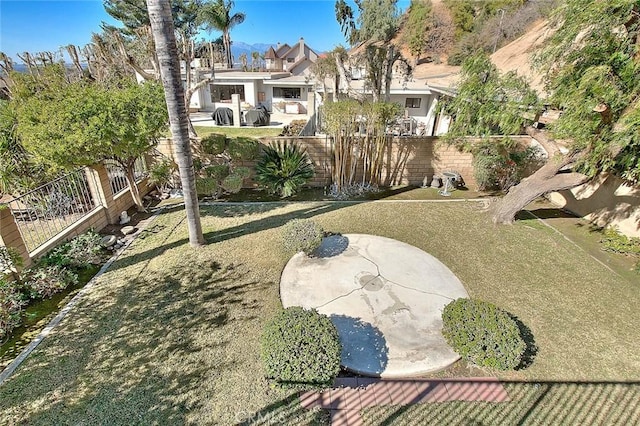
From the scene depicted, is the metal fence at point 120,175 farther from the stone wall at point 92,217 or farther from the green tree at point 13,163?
the green tree at point 13,163

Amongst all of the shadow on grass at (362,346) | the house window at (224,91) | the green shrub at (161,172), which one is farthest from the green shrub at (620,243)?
the house window at (224,91)

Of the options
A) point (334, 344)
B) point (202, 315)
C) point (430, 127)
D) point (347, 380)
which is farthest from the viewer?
point (430, 127)

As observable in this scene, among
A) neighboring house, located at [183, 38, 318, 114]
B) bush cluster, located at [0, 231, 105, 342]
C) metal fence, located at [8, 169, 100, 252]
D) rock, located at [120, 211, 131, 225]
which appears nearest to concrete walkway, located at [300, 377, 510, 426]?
bush cluster, located at [0, 231, 105, 342]

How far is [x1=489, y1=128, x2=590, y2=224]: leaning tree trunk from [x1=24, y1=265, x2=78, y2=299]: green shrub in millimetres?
9193

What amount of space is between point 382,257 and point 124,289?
15.5 feet

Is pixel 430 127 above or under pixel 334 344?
above

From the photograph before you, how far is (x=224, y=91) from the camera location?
2612cm

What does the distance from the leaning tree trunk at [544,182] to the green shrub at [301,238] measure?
479 centimetres

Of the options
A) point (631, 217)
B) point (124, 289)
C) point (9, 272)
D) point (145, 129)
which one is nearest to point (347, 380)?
point (124, 289)

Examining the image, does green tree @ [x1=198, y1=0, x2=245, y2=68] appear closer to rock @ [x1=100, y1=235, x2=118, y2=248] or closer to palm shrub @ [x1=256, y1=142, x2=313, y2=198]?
palm shrub @ [x1=256, y1=142, x2=313, y2=198]

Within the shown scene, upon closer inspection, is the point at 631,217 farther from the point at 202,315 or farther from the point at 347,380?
the point at 202,315

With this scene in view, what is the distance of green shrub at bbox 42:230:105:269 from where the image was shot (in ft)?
17.8

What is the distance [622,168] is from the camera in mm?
6055

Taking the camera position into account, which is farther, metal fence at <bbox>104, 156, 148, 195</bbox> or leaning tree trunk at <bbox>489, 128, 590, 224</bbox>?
metal fence at <bbox>104, 156, 148, 195</bbox>
